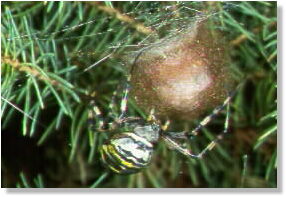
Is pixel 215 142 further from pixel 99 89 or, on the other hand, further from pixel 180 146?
pixel 99 89

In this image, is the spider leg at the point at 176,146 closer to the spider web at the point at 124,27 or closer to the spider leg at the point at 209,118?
the spider leg at the point at 209,118

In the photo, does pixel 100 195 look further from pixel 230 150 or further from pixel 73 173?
pixel 230 150

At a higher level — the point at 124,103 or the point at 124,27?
the point at 124,27

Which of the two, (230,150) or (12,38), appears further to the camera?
(230,150)

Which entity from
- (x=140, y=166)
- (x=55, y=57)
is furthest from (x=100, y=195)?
(x=55, y=57)

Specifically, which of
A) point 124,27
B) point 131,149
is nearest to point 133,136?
point 131,149

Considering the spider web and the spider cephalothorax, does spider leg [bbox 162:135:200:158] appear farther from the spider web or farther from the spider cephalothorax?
the spider web

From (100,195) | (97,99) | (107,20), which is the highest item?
(107,20)

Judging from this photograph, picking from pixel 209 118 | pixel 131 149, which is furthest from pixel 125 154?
pixel 209 118
